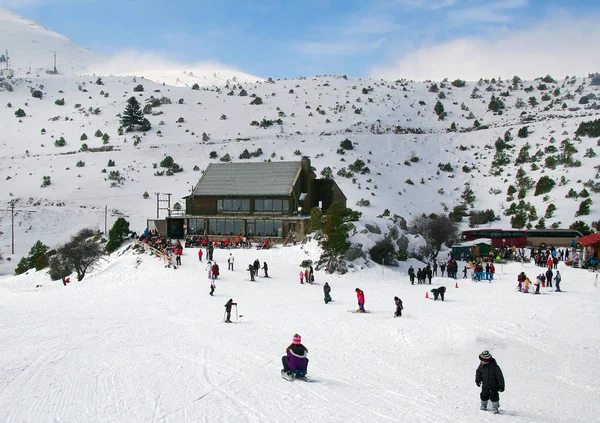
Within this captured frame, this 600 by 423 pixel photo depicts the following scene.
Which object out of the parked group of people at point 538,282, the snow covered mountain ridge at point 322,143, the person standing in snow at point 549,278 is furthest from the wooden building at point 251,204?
the person standing in snow at point 549,278

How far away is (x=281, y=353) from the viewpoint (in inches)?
588

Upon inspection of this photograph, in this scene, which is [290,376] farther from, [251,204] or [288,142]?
[288,142]

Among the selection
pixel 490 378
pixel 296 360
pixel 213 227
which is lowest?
pixel 296 360

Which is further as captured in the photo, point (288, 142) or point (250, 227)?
point (288, 142)

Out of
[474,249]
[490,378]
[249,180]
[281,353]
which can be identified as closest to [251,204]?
[249,180]

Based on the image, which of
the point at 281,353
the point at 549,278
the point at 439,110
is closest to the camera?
the point at 281,353

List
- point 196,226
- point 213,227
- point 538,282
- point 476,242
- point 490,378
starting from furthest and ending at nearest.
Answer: point 476,242, point 196,226, point 213,227, point 538,282, point 490,378

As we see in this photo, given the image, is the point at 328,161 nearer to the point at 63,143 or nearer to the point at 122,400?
the point at 63,143

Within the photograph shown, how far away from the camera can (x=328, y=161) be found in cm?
7781

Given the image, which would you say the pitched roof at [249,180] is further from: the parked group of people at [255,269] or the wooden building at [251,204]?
the parked group of people at [255,269]

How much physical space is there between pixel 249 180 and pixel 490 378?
37.3m

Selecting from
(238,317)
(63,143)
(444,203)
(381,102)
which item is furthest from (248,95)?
(238,317)

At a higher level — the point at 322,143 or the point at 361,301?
the point at 322,143

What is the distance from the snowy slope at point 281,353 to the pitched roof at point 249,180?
52.4 feet
